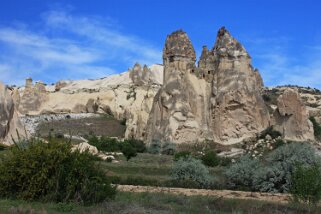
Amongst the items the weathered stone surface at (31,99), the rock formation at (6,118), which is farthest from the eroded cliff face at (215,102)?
the weathered stone surface at (31,99)

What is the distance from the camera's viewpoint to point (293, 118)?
44.6 m

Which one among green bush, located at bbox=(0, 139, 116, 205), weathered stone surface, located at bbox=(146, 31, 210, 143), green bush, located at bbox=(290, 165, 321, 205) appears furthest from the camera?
weathered stone surface, located at bbox=(146, 31, 210, 143)

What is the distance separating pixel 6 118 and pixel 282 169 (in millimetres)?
21611

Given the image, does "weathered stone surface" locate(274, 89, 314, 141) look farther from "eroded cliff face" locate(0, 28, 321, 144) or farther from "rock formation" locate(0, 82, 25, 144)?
"rock formation" locate(0, 82, 25, 144)

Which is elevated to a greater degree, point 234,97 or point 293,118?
point 234,97

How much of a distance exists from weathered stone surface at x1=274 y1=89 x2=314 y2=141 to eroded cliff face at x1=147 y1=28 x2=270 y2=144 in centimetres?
312

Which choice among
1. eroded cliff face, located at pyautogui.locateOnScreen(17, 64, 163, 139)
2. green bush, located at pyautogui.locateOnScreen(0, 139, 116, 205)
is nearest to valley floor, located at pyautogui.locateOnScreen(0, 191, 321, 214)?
green bush, located at pyautogui.locateOnScreen(0, 139, 116, 205)

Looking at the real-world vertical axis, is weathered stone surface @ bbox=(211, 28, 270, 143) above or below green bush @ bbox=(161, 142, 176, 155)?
above

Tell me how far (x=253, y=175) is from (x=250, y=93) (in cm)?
2555

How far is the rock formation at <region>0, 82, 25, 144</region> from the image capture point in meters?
35.5

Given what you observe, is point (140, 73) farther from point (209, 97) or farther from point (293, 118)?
point (293, 118)

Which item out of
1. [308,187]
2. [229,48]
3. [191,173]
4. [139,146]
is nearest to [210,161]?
[191,173]

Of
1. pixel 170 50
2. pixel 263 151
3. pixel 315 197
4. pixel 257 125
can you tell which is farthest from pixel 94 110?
pixel 315 197

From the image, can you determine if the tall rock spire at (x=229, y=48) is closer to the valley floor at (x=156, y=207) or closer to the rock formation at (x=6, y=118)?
the rock formation at (x=6, y=118)
